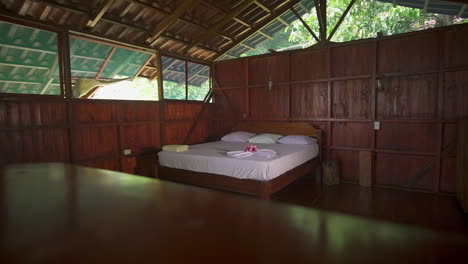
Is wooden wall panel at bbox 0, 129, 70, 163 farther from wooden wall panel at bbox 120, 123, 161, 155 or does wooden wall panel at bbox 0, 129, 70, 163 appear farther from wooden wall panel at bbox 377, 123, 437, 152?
wooden wall panel at bbox 377, 123, 437, 152

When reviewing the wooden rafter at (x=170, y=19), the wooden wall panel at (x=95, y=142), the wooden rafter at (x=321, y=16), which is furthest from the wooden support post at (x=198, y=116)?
the wooden rafter at (x=321, y=16)

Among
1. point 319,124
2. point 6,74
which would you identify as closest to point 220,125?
point 319,124

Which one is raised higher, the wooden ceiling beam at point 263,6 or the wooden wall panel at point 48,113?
the wooden ceiling beam at point 263,6

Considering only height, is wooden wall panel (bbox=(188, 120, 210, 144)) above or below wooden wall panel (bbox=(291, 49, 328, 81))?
below

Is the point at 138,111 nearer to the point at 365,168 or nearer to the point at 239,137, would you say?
the point at 239,137

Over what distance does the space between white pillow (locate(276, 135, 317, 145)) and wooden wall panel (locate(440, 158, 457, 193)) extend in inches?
77.8

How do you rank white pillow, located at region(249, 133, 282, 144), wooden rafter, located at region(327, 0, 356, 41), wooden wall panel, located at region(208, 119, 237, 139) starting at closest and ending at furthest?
wooden rafter, located at region(327, 0, 356, 41) → white pillow, located at region(249, 133, 282, 144) → wooden wall panel, located at region(208, 119, 237, 139)

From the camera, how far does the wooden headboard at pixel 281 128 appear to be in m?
4.85

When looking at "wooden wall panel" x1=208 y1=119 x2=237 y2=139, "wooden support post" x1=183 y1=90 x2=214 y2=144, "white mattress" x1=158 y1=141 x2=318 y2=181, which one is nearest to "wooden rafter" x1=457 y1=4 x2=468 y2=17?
"white mattress" x1=158 y1=141 x2=318 y2=181

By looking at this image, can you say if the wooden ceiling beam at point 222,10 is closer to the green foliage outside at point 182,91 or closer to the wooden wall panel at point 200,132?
the green foliage outside at point 182,91

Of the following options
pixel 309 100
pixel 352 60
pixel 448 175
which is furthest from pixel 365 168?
pixel 352 60

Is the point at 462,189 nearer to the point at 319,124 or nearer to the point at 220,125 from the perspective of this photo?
the point at 319,124

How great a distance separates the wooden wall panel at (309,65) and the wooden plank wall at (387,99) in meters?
0.02

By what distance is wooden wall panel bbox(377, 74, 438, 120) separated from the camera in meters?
4.00
